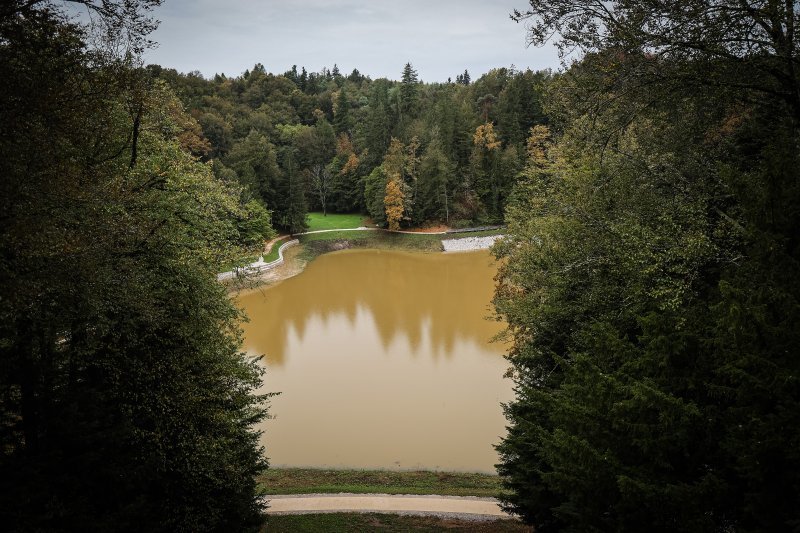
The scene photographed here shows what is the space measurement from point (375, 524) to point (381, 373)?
31.7 ft

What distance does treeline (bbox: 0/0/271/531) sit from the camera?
551cm

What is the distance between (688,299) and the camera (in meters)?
7.21

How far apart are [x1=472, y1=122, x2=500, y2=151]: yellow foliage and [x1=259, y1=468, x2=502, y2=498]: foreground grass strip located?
131 ft

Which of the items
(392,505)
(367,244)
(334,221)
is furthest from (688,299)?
(334,221)

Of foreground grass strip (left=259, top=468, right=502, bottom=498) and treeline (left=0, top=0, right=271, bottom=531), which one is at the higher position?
treeline (left=0, top=0, right=271, bottom=531)

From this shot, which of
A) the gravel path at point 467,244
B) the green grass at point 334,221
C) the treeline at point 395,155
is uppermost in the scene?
the treeline at point 395,155

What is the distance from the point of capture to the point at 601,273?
10.0 m

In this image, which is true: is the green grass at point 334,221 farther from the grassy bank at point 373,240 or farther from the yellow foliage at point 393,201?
the yellow foliage at point 393,201

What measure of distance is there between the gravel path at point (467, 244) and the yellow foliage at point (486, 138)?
9814 millimetres

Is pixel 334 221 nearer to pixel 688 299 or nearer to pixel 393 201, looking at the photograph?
pixel 393 201

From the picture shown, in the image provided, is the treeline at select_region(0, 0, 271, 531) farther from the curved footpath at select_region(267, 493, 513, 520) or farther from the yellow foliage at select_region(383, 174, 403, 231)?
the yellow foliage at select_region(383, 174, 403, 231)

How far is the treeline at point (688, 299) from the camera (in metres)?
4.41

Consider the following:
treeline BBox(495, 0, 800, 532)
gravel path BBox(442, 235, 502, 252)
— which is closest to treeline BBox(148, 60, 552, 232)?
gravel path BBox(442, 235, 502, 252)

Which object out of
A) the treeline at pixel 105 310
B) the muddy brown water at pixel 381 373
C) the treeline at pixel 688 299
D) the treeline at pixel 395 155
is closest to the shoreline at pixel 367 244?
the treeline at pixel 395 155
